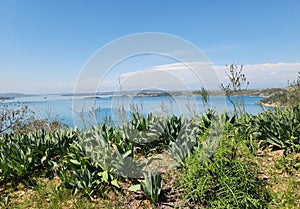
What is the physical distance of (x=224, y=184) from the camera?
2658mm

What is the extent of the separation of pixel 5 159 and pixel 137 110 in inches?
102

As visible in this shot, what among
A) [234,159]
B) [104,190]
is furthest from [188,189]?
[104,190]

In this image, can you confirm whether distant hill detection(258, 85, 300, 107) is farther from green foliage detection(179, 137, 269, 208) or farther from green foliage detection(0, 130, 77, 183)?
green foliage detection(0, 130, 77, 183)

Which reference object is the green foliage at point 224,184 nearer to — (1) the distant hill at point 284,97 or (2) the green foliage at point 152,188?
(2) the green foliage at point 152,188

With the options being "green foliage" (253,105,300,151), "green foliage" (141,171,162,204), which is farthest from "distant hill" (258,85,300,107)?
"green foliage" (141,171,162,204)

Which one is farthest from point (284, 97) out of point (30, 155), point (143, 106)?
point (30, 155)

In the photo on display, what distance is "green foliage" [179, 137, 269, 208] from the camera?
256cm

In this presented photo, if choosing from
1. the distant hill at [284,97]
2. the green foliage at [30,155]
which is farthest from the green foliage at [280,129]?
the green foliage at [30,155]

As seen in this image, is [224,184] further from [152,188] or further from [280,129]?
[280,129]

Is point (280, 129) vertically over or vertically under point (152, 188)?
over

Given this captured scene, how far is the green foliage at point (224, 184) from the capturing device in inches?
101

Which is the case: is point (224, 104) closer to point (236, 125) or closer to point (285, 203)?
point (236, 125)

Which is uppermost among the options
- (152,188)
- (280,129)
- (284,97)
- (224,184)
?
(284,97)

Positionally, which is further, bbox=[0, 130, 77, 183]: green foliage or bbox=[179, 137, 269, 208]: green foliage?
bbox=[0, 130, 77, 183]: green foliage
